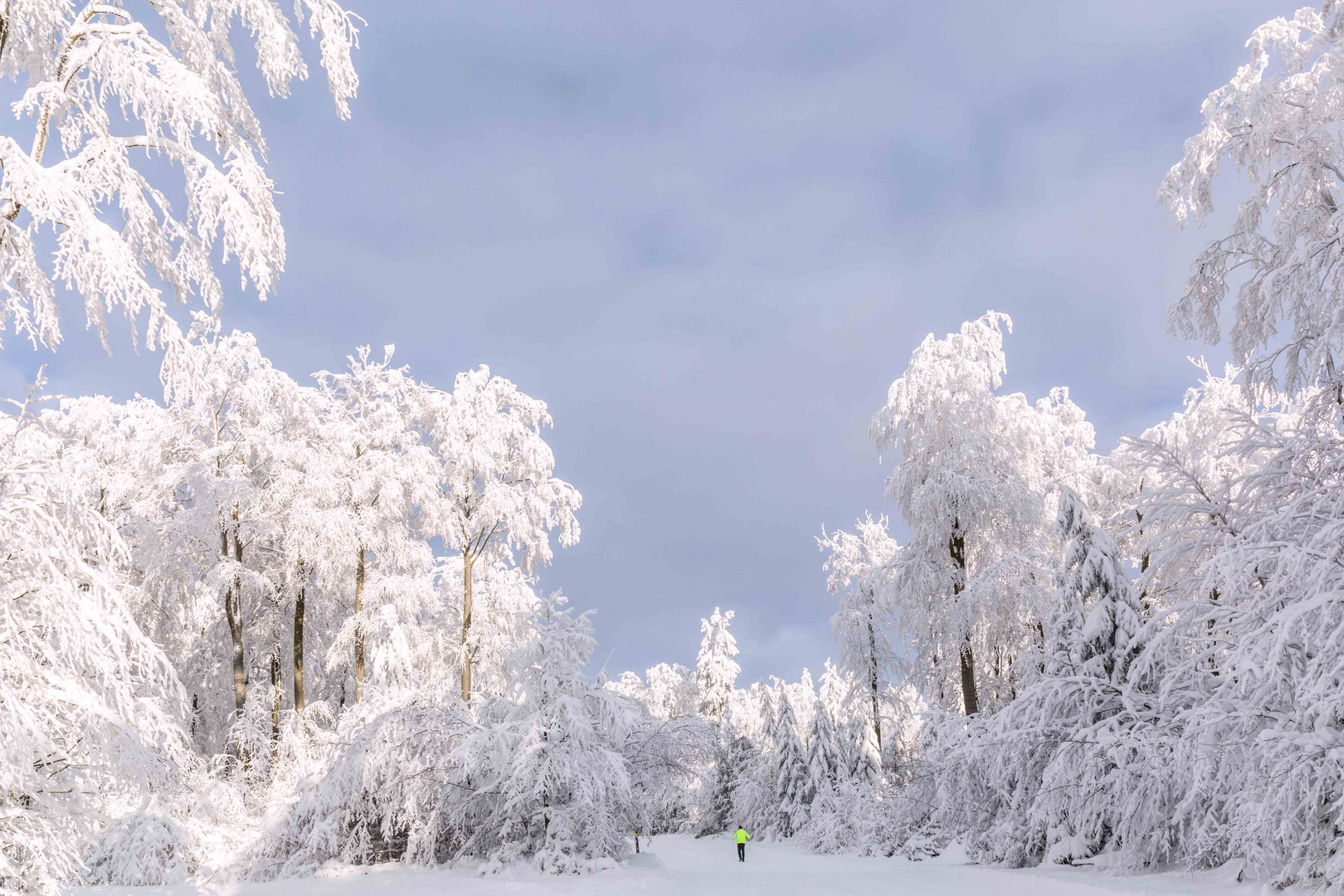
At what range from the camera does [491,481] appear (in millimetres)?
18812

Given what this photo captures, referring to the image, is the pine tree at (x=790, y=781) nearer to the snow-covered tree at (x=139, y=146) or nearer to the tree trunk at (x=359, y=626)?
the tree trunk at (x=359, y=626)

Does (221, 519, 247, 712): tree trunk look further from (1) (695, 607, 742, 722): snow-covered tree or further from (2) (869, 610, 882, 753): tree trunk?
(1) (695, 607, 742, 722): snow-covered tree

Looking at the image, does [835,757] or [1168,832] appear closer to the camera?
[1168,832]

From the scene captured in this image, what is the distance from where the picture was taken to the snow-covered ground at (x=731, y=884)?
9391 millimetres

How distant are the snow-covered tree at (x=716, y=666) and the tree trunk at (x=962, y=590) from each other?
23.6 meters

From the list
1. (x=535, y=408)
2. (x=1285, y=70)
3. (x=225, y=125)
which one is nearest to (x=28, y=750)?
(x=225, y=125)

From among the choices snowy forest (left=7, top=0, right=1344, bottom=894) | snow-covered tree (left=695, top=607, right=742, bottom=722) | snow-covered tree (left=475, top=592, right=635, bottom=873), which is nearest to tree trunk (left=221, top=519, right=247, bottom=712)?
snowy forest (left=7, top=0, right=1344, bottom=894)

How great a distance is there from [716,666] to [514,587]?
22.0 m

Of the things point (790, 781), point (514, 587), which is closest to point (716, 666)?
point (790, 781)

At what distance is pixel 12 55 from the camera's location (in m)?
5.62

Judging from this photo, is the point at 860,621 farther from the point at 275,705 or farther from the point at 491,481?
the point at 275,705

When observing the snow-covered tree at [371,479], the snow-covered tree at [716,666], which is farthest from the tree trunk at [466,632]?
the snow-covered tree at [716,666]

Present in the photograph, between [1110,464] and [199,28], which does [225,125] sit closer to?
[199,28]

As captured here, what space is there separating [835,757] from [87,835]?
77.8ft
